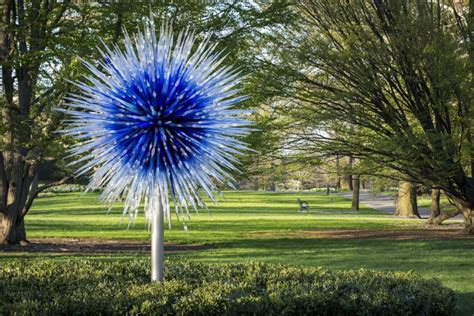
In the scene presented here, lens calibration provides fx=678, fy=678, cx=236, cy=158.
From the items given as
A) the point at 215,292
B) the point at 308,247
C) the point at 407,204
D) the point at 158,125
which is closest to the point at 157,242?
the point at 215,292

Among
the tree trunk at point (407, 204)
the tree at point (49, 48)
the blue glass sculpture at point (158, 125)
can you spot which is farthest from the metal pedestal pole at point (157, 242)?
the tree trunk at point (407, 204)

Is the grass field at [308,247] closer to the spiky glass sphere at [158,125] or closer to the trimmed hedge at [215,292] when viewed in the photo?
the trimmed hedge at [215,292]

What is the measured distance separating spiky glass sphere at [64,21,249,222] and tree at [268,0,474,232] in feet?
34.3

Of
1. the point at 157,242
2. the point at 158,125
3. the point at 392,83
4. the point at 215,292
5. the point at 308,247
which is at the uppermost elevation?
the point at 392,83

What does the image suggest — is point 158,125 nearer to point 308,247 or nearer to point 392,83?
point 308,247

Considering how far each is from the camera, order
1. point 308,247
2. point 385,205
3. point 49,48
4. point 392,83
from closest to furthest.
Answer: point 49,48, point 308,247, point 392,83, point 385,205

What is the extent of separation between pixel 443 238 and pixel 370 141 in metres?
3.17

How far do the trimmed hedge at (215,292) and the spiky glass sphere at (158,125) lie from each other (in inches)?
41.3

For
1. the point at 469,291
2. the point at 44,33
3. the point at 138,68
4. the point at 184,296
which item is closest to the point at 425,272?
the point at 469,291

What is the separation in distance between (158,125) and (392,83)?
41.0 ft

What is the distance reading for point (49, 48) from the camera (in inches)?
576

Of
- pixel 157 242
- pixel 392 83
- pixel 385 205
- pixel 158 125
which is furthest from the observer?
pixel 385 205

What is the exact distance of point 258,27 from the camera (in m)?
16.7

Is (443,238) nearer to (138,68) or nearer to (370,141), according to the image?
(370,141)
